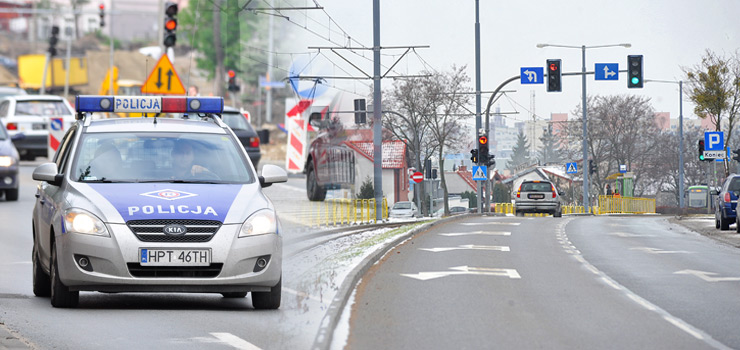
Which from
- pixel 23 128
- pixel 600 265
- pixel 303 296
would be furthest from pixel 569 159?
pixel 303 296

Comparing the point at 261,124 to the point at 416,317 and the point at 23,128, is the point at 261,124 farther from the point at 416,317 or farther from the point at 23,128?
the point at 416,317

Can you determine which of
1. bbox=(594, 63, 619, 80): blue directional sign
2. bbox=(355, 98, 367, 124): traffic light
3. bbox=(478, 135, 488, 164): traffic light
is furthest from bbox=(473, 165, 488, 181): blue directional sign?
bbox=(355, 98, 367, 124): traffic light

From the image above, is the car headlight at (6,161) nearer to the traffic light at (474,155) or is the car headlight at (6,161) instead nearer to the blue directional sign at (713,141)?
the traffic light at (474,155)

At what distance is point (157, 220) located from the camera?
10.9 m

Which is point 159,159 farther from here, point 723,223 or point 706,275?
point 723,223

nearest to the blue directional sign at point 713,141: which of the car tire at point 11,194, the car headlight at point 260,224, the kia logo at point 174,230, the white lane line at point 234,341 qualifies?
the car tire at point 11,194

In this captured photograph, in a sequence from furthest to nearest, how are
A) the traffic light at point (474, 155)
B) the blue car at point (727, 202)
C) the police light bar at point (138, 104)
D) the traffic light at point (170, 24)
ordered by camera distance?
the traffic light at point (474, 155) < the blue car at point (727, 202) < the traffic light at point (170, 24) < the police light bar at point (138, 104)

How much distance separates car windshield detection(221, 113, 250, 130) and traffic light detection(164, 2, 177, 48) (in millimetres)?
2191

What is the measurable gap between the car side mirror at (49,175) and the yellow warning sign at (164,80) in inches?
502

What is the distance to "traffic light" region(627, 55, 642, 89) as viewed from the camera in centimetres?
3947

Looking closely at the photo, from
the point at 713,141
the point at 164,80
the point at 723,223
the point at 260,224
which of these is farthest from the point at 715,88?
the point at 260,224

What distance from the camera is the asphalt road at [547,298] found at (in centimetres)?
978

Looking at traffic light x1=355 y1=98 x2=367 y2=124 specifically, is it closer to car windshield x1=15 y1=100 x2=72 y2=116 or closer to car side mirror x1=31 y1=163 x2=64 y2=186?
car windshield x1=15 y1=100 x2=72 y2=116

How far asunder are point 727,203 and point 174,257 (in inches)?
892
